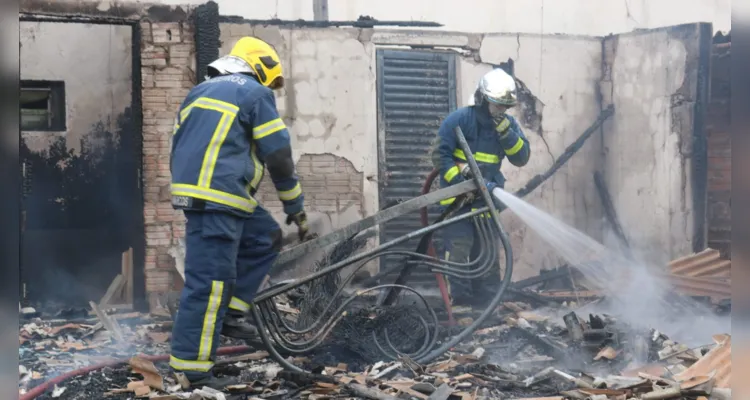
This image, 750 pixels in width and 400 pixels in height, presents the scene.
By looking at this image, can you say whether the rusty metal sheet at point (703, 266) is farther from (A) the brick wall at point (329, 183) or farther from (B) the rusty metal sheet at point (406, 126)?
(A) the brick wall at point (329, 183)

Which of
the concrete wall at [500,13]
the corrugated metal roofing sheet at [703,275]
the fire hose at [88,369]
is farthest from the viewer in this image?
the concrete wall at [500,13]

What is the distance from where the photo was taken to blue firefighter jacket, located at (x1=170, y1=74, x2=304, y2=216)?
5203 millimetres

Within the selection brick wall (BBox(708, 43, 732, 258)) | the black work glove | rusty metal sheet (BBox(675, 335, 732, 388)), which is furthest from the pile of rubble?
brick wall (BBox(708, 43, 732, 258))

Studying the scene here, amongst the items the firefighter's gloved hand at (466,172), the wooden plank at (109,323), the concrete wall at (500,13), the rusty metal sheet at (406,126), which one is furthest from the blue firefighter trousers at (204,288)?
the concrete wall at (500,13)

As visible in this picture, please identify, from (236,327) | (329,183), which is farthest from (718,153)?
(236,327)

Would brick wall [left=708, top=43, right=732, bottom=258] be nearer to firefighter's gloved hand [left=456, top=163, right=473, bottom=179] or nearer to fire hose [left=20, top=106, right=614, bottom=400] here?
firefighter's gloved hand [left=456, top=163, right=473, bottom=179]

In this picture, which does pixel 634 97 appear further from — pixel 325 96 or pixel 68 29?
pixel 68 29

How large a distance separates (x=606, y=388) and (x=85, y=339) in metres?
4.48

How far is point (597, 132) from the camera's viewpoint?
420 inches

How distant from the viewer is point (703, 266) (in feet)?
28.0

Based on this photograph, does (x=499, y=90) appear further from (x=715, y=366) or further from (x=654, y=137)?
(x=654, y=137)

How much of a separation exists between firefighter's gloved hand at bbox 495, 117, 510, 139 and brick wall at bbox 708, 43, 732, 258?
3257mm

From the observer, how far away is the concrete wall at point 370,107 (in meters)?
9.41

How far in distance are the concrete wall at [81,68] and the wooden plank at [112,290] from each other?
163 centimetres
